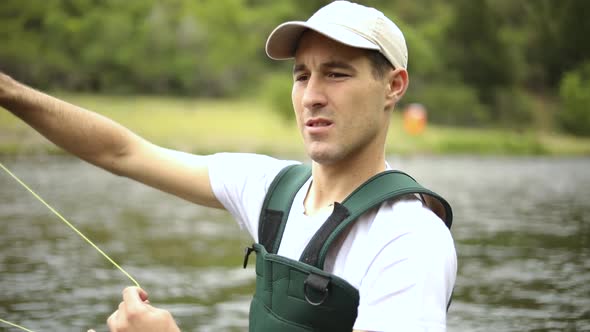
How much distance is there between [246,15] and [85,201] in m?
37.2

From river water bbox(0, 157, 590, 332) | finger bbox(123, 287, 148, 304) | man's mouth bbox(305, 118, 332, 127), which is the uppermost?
river water bbox(0, 157, 590, 332)

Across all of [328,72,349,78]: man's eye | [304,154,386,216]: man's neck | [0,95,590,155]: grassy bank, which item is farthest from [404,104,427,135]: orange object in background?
[328,72,349,78]: man's eye

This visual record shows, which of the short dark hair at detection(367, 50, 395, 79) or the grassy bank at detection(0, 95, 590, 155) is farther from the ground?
the grassy bank at detection(0, 95, 590, 155)

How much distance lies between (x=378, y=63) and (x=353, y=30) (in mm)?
116

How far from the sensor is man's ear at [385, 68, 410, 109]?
77.2 inches

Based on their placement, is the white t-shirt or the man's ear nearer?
the white t-shirt

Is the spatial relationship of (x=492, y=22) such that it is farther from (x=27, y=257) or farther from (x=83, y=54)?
(x=27, y=257)

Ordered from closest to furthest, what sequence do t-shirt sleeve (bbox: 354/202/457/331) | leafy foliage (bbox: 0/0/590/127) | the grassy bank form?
t-shirt sleeve (bbox: 354/202/457/331), the grassy bank, leafy foliage (bbox: 0/0/590/127)

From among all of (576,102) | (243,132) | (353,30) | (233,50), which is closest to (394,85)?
(353,30)

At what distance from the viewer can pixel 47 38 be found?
146 ft

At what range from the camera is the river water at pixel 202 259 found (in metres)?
5.93

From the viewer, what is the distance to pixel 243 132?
35.7 meters

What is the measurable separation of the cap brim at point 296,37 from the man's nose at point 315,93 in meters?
0.12

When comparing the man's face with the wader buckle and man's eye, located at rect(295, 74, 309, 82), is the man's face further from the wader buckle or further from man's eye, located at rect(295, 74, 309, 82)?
the wader buckle
